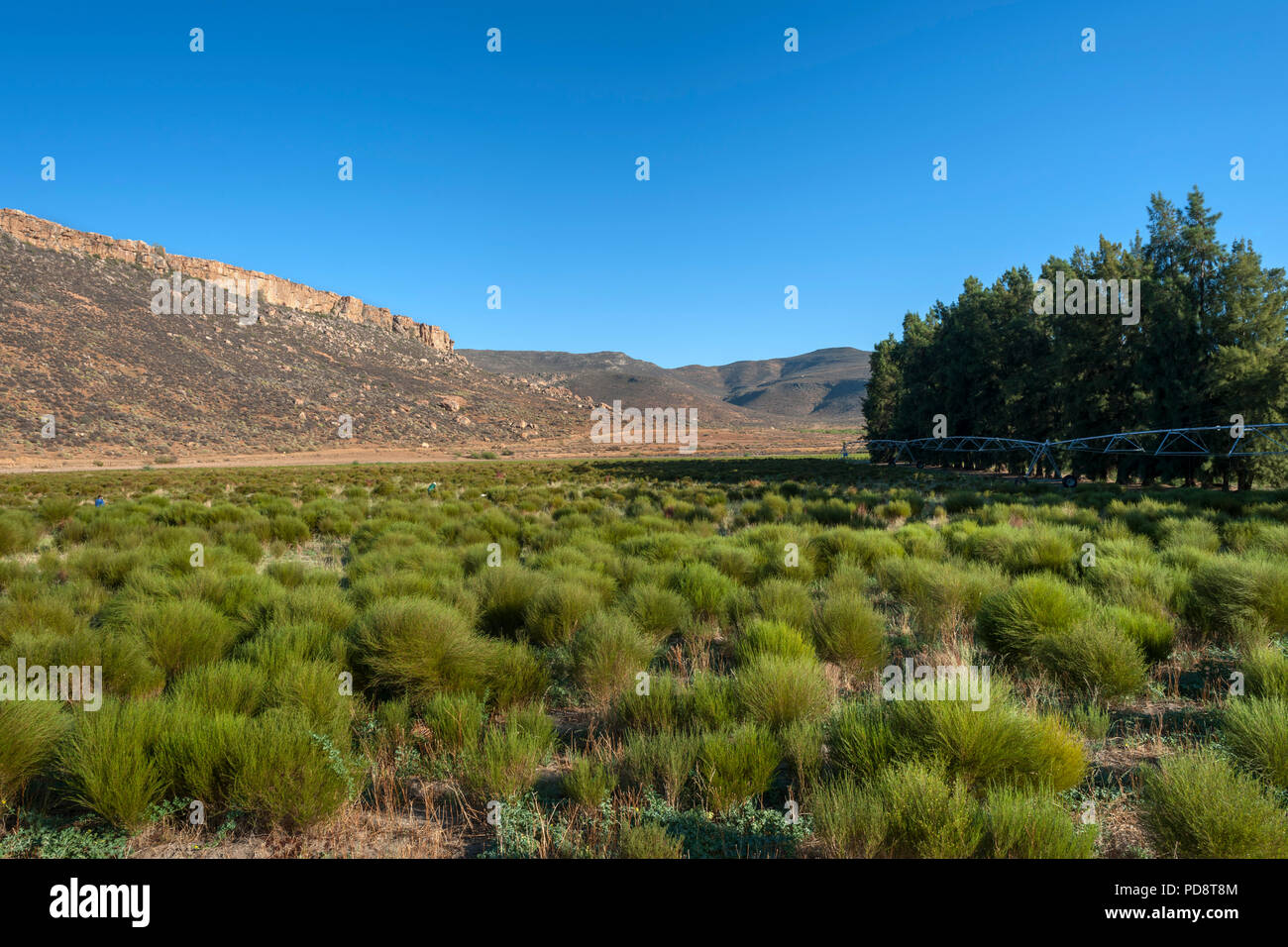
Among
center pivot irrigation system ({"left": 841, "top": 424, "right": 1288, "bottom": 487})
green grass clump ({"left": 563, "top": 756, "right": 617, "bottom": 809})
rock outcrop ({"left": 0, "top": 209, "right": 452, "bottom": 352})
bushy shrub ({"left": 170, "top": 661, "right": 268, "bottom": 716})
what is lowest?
green grass clump ({"left": 563, "top": 756, "right": 617, "bottom": 809})

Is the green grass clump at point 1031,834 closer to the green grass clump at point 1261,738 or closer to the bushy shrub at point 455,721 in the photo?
the green grass clump at point 1261,738

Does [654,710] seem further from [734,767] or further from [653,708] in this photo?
[734,767]

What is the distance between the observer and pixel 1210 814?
2.24m

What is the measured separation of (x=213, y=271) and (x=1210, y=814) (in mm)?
122488

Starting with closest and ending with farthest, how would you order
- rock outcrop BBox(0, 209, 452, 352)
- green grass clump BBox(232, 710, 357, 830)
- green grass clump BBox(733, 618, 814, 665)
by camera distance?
1. green grass clump BBox(232, 710, 357, 830)
2. green grass clump BBox(733, 618, 814, 665)
3. rock outcrop BBox(0, 209, 452, 352)

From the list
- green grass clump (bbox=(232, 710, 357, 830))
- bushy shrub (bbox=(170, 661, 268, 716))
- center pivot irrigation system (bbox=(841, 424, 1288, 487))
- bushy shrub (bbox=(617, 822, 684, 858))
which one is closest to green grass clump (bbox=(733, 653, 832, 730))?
bushy shrub (bbox=(617, 822, 684, 858))

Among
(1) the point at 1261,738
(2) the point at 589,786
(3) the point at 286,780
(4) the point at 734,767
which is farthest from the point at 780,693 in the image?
(3) the point at 286,780

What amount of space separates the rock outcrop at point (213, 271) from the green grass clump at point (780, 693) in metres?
100

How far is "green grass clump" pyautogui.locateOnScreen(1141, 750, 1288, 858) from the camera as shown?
2.17 meters

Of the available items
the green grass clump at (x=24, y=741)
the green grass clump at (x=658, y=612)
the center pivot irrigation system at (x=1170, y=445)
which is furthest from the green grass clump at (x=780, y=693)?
the center pivot irrigation system at (x=1170, y=445)

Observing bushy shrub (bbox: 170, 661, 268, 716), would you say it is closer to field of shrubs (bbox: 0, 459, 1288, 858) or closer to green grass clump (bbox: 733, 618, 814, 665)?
field of shrubs (bbox: 0, 459, 1288, 858)

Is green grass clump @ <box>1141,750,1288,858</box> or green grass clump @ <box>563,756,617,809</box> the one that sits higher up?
green grass clump @ <box>1141,750,1288,858</box>

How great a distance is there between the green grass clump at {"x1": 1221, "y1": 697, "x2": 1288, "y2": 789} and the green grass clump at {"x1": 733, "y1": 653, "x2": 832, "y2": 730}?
205 centimetres
